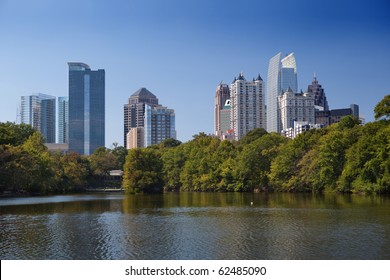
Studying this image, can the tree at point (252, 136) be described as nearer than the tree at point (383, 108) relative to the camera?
No

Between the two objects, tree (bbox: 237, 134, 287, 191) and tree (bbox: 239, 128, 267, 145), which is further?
tree (bbox: 239, 128, 267, 145)

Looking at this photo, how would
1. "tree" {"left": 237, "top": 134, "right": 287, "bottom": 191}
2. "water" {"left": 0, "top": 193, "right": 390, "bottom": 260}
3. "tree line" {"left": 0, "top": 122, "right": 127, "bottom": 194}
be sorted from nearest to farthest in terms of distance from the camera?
"water" {"left": 0, "top": 193, "right": 390, "bottom": 260} → "tree line" {"left": 0, "top": 122, "right": 127, "bottom": 194} → "tree" {"left": 237, "top": 134, "right": 287, "bottom": 191}

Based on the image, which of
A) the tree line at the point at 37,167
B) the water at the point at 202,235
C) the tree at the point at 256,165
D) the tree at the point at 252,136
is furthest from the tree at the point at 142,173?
the water at the point at 202,235

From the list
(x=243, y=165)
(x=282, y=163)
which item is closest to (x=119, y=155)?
(x=243, y=165)

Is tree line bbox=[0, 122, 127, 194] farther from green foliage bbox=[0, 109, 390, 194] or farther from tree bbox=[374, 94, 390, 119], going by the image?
tree bbox=[374, 94, 390, 119]

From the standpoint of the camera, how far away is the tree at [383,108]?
53.8 metres

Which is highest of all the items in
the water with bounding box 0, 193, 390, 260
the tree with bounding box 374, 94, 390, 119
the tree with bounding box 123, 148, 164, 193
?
the tree with bounding box 374, 94, 390, 119

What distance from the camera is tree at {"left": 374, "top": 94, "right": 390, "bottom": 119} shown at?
5377 centimetres

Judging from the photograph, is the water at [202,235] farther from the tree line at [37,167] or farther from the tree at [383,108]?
the tree line at [37,167]

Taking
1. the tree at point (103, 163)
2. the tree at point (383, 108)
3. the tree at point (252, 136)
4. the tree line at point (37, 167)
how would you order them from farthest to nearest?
the tree at point (103, 163) → the tree at point (252, 136) → the tree line at point (37, 167) → the tree at point (383, 108)

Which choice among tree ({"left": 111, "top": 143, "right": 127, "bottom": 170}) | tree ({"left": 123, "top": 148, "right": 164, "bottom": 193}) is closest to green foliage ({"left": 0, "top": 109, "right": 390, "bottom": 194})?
tree ({"left": 123, "top": 148, "right": 164, "bottom": 193})

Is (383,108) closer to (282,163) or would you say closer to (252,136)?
(282,163)

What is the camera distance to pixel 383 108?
54469 millimetres

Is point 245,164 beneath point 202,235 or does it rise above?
above
